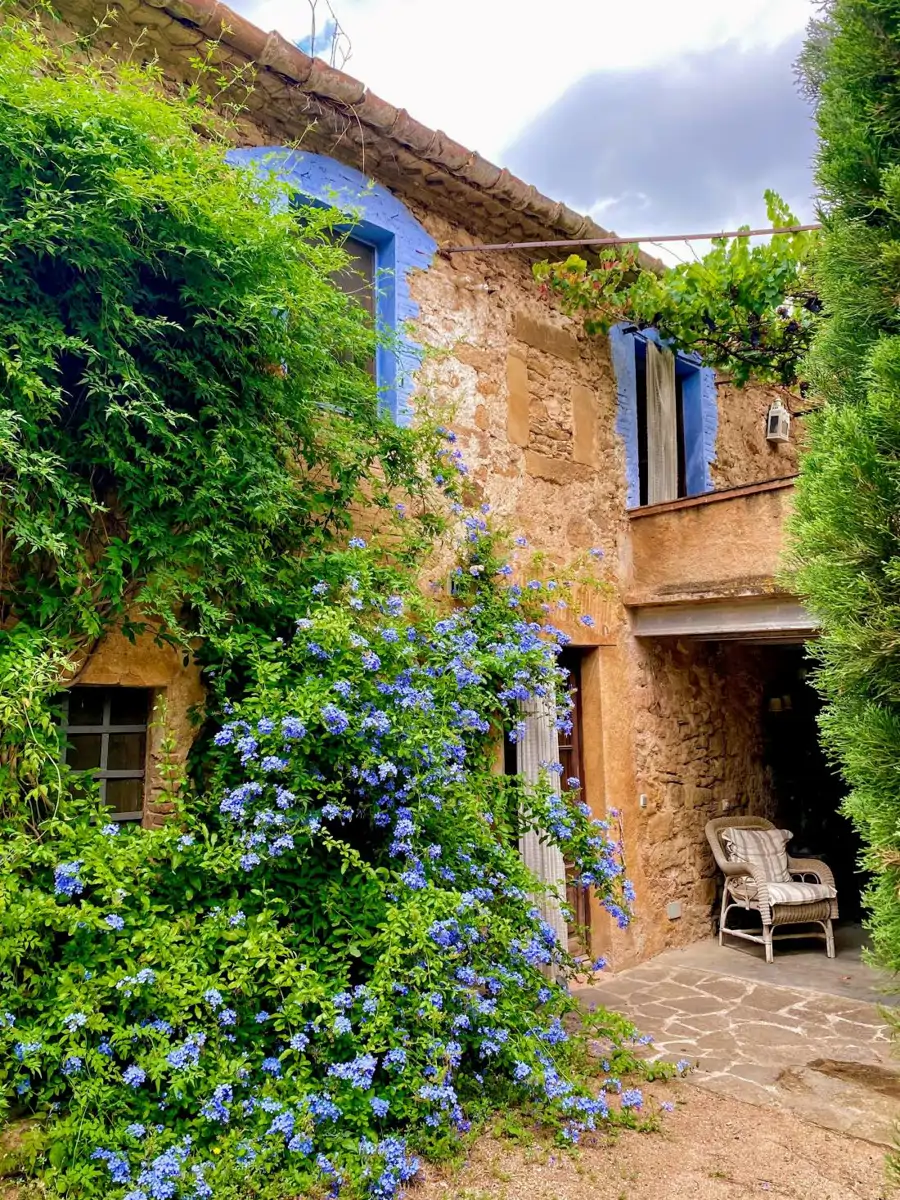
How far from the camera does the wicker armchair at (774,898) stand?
20.3 ft

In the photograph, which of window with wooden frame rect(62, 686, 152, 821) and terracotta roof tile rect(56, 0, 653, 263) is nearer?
window with wooden frame rect(62, 686, 152, 821)

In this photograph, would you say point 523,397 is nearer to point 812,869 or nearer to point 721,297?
point 721,297

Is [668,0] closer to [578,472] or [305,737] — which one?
[578,472]

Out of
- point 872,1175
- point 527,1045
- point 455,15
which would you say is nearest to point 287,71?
point 455,15

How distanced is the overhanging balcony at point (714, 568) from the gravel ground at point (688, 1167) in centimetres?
305

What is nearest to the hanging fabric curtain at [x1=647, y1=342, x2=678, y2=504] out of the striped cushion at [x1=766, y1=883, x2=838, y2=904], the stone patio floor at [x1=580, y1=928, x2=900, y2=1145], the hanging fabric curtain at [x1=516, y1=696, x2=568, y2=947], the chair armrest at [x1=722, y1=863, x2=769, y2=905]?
the hanging fabric curtain at [x1=516, y1=696, x2=568, y2=947]

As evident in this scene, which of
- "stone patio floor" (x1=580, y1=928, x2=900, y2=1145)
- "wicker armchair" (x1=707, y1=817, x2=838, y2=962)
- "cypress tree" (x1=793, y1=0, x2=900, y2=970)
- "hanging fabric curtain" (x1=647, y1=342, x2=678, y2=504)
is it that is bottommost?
"stone patio floor" (x1=580, y1=928, x2=900, y2=1145)

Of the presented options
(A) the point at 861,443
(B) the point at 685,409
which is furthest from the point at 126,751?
(B) the point at 685,409

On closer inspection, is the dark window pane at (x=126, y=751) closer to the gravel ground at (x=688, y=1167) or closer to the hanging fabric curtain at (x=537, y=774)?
the gravel ground at (x=688, y=1167)

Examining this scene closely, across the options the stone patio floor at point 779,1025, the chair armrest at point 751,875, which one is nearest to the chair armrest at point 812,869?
the chair armrest at point 751,875

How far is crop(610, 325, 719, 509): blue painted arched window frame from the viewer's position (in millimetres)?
6676

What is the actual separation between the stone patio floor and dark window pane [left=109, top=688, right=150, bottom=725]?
325 centimetres

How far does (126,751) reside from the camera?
3.82 m

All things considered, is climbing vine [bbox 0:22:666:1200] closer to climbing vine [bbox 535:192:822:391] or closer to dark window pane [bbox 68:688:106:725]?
dark window pane [bbox 68:688:106:725]
